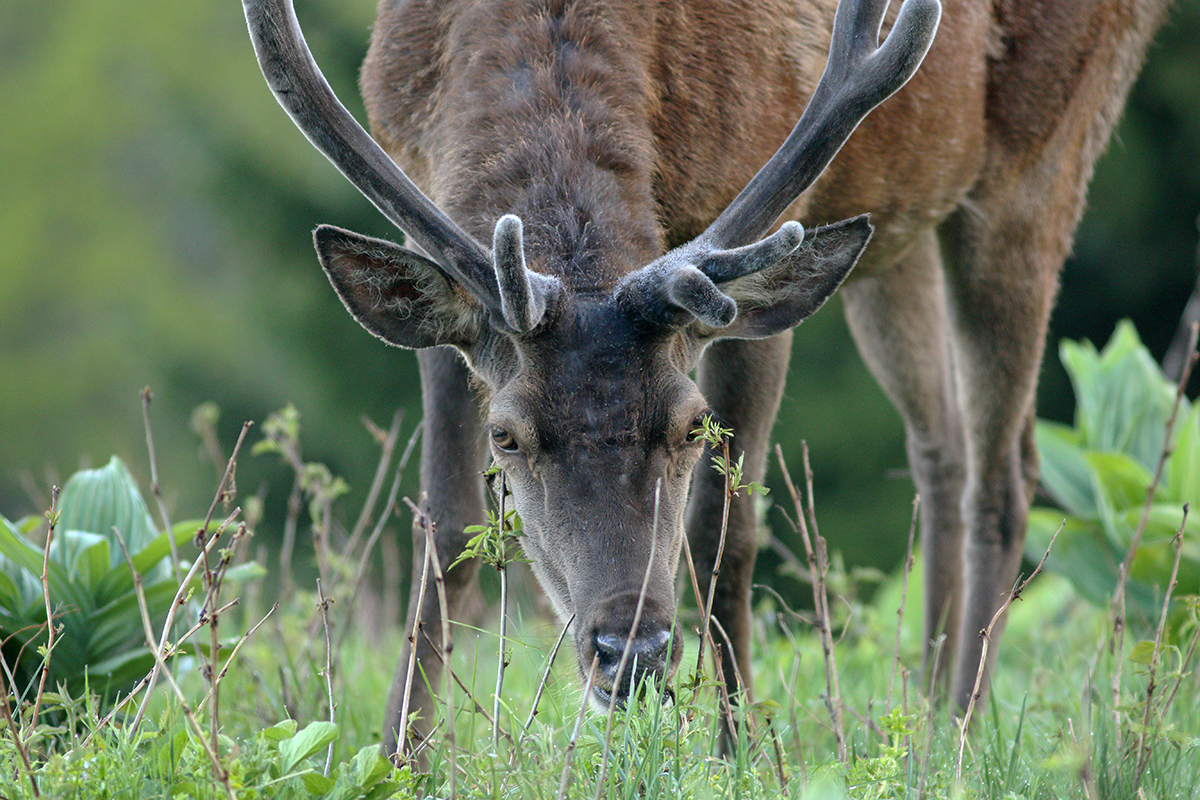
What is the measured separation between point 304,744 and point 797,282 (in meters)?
1.75

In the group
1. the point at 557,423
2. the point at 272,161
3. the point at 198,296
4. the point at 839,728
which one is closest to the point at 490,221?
the point at 557,423

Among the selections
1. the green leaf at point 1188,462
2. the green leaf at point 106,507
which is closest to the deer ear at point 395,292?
the green leaf at point 106,507

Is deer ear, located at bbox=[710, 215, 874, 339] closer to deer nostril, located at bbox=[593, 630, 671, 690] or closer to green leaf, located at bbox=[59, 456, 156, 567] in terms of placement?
deer nostril, located at bbox=[593, 630, 671, 690]

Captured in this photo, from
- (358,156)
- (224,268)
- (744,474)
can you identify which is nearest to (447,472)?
(744,474)

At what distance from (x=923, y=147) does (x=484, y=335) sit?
5.74 ft

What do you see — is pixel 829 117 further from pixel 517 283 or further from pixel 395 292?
pixel 395 292

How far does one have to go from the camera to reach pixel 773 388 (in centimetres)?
417

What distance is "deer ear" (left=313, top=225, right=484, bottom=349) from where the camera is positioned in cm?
326

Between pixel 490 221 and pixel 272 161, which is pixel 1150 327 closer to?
pixel 272 161

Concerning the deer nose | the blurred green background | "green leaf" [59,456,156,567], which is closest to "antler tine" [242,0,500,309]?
the deer nose

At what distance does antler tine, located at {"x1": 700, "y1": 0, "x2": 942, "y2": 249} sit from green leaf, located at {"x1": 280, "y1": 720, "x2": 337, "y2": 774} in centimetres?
148

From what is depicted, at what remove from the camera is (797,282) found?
11.5 ft

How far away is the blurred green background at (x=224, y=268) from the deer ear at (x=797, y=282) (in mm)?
4240

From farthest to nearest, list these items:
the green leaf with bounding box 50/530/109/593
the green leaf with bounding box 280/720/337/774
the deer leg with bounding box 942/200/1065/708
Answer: the deer leg with bounding box 942/200/1065/708 → the green leaf with bounding box 50/530/109/593 → the green leaf with bounding box 280/720/337/774
